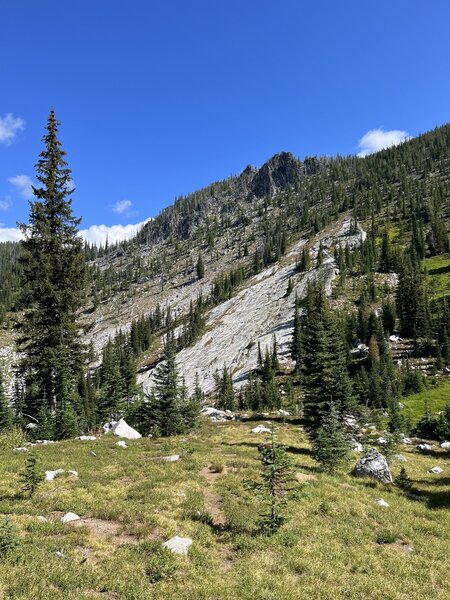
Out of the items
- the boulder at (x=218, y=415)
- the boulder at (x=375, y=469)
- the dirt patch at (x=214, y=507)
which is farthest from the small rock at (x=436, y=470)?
the boulder at (x=218, y=415)

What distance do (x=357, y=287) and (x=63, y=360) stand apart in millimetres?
108556

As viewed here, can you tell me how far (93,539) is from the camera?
32.3 ft

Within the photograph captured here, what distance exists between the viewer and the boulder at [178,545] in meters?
9.66

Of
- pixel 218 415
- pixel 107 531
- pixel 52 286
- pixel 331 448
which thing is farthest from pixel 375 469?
pixel 218 415

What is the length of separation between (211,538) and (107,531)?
293 cm

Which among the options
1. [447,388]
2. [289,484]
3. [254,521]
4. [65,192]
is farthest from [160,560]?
[447,388]

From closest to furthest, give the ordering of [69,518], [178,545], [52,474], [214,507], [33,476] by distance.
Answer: [178,545]
[69,518]
[33,476]
[214,507]
[52,474]

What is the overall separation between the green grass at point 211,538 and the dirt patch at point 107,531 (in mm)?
85

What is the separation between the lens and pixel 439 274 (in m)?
120

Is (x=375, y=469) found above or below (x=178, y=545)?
below

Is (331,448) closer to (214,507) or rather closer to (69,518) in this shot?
(214,507)

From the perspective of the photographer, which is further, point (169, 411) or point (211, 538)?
point (169, 411)

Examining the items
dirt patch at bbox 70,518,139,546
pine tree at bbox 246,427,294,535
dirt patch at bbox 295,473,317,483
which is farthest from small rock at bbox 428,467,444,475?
dirt patch at bbox 70,518,139,546

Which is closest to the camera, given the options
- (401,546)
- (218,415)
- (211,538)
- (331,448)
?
(211,538)
